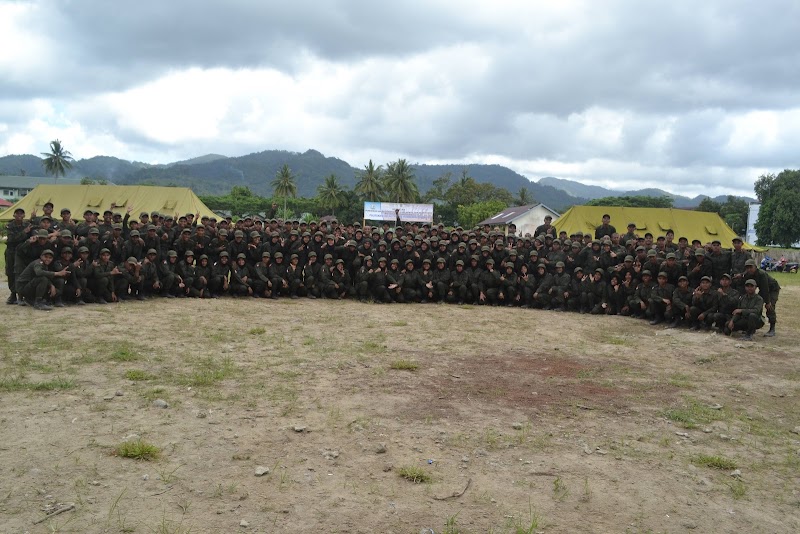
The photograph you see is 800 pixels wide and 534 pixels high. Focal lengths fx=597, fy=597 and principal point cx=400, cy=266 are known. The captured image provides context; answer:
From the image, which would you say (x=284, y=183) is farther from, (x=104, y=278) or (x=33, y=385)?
(x=33, y=385)

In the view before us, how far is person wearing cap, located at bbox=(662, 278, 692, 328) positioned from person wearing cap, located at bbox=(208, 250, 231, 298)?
9135mm

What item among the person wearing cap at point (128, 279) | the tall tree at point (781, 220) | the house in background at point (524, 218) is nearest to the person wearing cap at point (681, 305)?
the person wearing cap at point (128, 279)

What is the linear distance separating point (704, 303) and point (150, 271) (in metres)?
10.8

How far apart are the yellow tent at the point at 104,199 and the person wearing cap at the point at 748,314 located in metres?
26.7

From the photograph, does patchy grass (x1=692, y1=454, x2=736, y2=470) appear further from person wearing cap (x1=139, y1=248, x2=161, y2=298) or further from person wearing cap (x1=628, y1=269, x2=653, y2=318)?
person wearing cap (x1=139, y1=248, x2=161, y2=298)

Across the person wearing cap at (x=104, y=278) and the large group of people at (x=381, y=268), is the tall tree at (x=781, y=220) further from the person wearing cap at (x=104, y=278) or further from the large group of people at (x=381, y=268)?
the person wearing cap at (x=104, y=278)

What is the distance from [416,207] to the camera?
44250mm

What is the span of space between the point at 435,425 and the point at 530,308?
8.86m

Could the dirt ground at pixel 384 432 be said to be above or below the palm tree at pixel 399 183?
below

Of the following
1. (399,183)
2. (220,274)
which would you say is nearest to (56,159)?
(399,183)

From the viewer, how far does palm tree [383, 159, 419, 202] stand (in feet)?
232

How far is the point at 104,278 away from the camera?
11.2 meters

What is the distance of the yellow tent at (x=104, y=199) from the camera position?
3159 centimetres

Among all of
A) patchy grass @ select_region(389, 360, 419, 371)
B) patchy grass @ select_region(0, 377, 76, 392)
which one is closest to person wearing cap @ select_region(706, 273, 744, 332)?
patchy grass @ select_region(389, 360, 419, 371)
